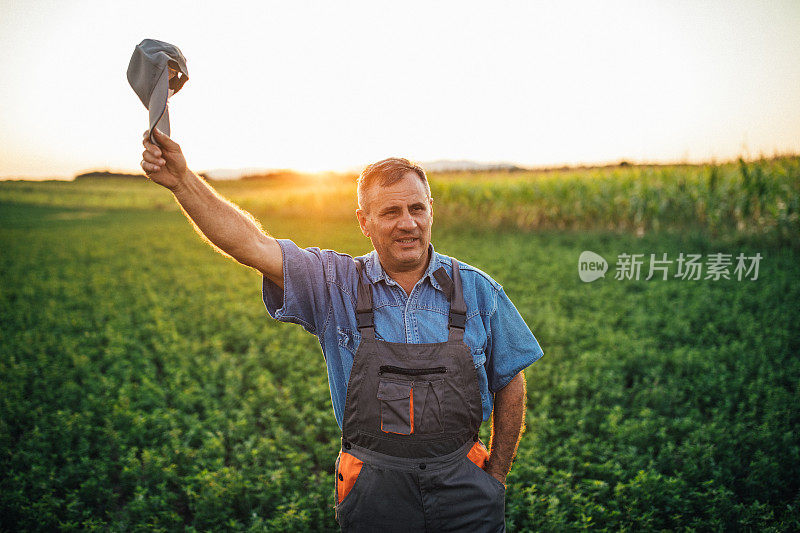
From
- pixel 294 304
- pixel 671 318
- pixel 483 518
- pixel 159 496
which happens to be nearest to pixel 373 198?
pixel 294 304

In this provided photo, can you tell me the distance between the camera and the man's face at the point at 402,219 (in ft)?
6.53

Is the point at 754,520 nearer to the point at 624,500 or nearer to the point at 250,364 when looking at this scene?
the point at 624,500

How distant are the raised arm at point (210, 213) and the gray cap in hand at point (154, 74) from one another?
0.22 feet

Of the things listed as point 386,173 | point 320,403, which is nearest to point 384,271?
point 386,173

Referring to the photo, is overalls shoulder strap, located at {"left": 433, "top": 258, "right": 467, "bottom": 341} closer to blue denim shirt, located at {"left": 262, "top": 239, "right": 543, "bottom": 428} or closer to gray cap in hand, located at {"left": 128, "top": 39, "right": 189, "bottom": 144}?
blue denim shirt, located at {"left": 262, "top": 239, "right": 543, "bottom": 428}

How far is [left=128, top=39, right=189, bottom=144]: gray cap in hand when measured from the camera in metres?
1.68

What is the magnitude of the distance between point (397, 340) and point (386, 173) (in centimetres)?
68

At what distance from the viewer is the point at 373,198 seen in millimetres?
2039

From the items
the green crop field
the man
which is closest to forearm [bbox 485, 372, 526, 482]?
the man

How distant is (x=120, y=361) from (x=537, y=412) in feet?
16.2

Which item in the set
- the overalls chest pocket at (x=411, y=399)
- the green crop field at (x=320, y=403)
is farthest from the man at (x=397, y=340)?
the green crop field at (x=320, y=403)

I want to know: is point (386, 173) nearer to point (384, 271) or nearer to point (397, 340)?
point (384, 271)

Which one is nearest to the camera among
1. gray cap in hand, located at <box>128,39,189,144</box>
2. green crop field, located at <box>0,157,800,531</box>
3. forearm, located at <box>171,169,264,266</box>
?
gray cap in hand, located at <box>128,39,189,144</box>

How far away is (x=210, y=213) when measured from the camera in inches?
71.9
